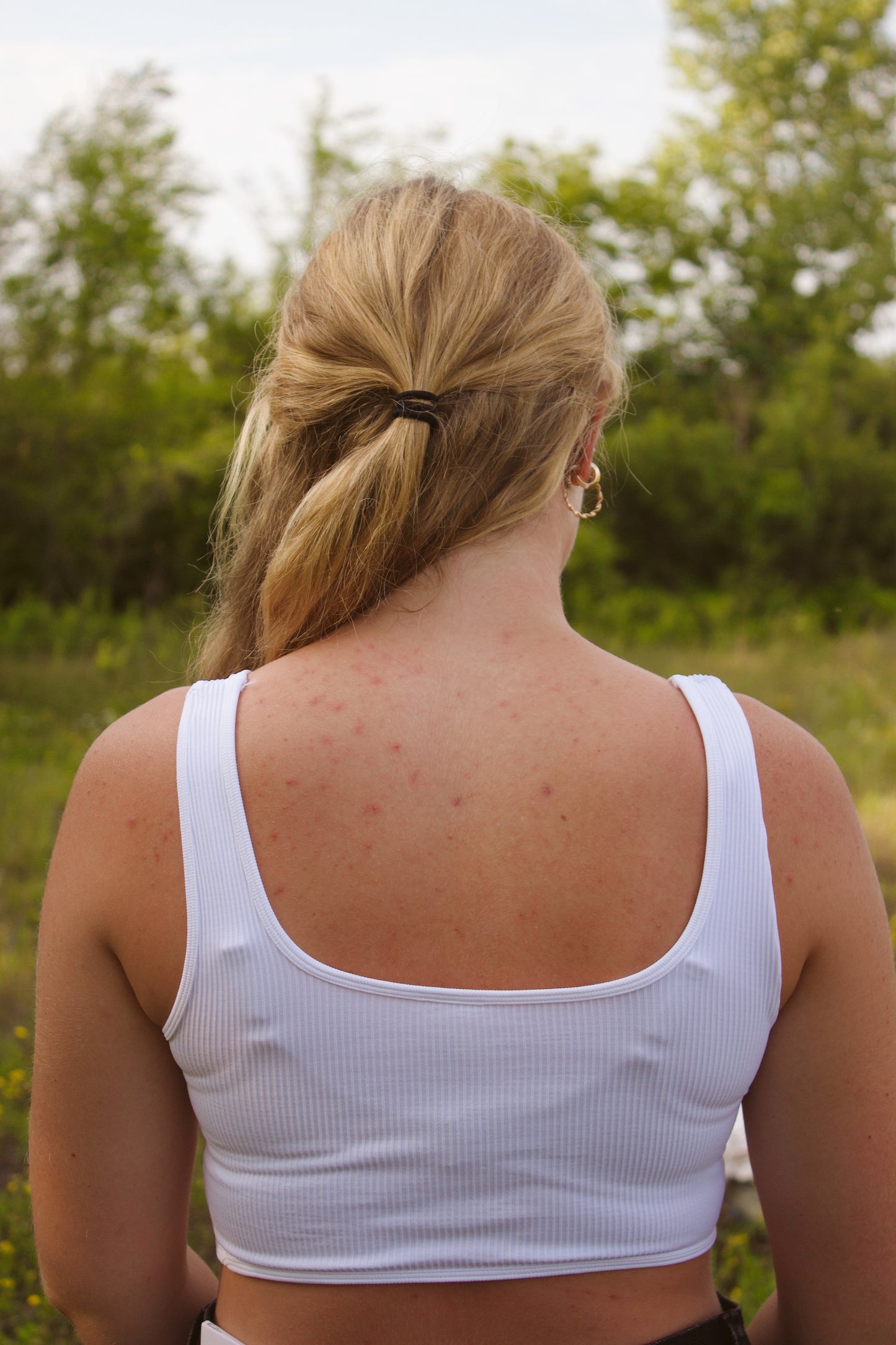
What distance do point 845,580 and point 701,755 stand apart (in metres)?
16.0

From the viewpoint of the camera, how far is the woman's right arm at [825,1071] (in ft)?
3.40

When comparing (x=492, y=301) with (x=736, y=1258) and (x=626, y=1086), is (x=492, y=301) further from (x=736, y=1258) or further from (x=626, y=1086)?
(x=736, y=1258)

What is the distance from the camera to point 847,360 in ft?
58.0

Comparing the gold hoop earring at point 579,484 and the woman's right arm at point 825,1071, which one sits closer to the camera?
the woman's right arm at point 825,1071

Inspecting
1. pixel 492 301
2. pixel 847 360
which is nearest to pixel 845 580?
pixel 847 360

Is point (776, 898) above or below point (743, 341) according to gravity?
above

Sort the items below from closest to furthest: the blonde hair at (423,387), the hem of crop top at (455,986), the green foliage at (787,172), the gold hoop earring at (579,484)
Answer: the hem of crop top at (455,986) → the blonde hair at (423,387) → the gold hoop earring at (579,484) → the green foliage at (787,172)

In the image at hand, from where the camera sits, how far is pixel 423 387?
Answer: 3.67 feet

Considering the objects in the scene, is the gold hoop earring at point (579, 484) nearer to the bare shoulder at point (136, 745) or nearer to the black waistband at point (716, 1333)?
the bare shoulder at point (136, 745)

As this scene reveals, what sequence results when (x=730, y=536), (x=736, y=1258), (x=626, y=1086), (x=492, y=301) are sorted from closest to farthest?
(x=626, y=1086), (x=492, y=301), (x=736, y=1258), (x=730, y=536)

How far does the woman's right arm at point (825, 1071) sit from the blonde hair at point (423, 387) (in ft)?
1.20

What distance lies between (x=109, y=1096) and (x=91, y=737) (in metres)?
6.33

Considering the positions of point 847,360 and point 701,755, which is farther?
point 847,360

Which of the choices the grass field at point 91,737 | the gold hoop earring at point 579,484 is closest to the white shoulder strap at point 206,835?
the gold hoop earring at point 579,484
